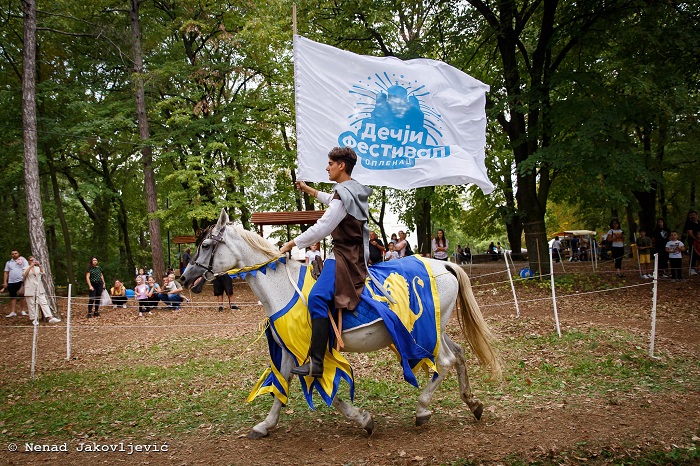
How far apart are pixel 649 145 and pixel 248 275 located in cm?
2227

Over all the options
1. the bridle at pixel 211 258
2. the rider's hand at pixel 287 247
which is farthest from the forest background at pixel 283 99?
the rider's hand at pixel 287 247

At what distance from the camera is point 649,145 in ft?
73.8

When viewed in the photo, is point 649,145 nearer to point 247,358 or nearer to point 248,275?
point 247,358

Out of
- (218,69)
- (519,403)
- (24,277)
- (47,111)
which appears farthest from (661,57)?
(47,111)

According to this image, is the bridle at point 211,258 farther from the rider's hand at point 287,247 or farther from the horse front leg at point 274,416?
the horse front leg at point 274,416

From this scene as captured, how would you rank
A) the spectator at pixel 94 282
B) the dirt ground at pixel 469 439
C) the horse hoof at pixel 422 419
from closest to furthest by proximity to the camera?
the dirt ground at pixel 469 439 → the horse hoof at pixel 422 419 → the spectator at pixel 94 282

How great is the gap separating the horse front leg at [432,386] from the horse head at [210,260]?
243 cm

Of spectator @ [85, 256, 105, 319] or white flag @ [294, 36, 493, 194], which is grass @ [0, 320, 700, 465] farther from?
spectator @ [85, 256, 105, 319]

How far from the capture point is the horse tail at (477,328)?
19.9ft

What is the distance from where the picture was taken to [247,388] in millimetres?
7672

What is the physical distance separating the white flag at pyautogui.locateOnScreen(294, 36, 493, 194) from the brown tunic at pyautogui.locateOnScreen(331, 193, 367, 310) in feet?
6.47

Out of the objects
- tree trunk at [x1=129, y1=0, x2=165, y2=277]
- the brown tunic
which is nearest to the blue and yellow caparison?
the brown tunic

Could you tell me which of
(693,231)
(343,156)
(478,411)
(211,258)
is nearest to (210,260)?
(211,258)

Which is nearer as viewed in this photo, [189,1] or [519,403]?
[519,403]
